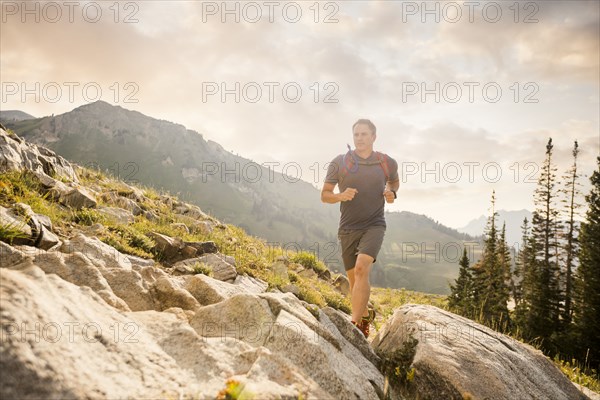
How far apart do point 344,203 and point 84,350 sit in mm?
5250

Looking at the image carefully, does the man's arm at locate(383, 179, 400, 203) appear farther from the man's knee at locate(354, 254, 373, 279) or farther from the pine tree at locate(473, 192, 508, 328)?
the pine tree at locate(473, 192, 508, 328)

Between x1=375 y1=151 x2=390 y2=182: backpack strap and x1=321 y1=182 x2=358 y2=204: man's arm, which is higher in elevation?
x1=375 y1=151 x2=390 y2=182: backpack strap

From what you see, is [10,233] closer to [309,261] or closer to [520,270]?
[309,261]

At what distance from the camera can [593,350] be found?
30.5 m

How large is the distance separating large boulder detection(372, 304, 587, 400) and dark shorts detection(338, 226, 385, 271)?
4.72ft

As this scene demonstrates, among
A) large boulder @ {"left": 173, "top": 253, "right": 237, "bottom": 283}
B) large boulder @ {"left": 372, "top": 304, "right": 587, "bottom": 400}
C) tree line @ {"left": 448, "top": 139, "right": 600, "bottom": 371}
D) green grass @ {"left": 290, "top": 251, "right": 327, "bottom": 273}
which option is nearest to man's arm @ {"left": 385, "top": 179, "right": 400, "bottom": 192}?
large boulder @ {"left": 372, "top": 304, "right": 587, "bottom": 400}

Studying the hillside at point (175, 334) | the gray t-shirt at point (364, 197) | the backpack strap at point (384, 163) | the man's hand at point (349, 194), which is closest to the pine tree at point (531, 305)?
the backpack strap at point (384, 163)

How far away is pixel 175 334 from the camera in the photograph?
11.3ft

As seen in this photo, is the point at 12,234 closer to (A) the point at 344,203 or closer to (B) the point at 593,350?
(A) the point at 344,203

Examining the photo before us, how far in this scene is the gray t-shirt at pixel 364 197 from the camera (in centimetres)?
669

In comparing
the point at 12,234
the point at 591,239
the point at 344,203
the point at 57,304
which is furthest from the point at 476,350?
the point at 591,239

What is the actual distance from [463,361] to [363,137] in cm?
444

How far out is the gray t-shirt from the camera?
6.69 meters

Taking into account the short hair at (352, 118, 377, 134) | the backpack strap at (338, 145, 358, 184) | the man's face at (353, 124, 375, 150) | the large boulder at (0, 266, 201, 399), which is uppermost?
the short hair at (352, 118, 377, 134)
